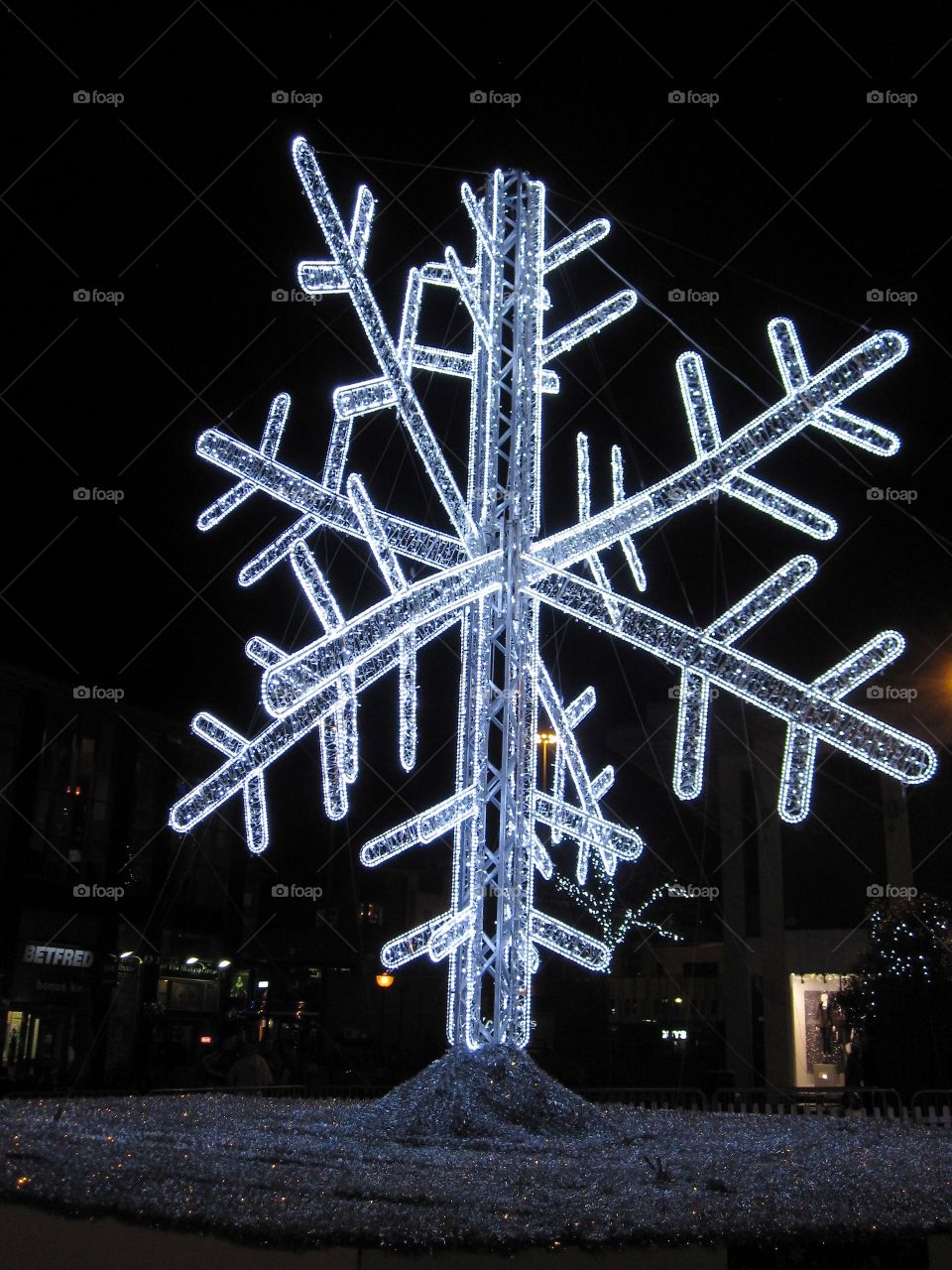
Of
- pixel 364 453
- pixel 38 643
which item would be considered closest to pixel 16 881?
pixel 38 643

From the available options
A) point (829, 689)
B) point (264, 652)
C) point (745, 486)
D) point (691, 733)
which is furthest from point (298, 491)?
point (829, 689)

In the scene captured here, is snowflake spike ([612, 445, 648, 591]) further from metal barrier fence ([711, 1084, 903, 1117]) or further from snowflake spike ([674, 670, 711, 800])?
metal barrier fence ([711, 1084, 903, 1117])

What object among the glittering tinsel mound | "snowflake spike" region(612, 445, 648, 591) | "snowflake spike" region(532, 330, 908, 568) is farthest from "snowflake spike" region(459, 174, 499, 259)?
the glittering tinsel mound

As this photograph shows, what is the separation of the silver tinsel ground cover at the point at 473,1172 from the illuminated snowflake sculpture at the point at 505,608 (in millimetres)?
554

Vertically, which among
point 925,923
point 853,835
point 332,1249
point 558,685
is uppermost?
point 558,685

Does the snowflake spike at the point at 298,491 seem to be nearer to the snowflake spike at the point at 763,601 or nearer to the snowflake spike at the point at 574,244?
the snowflake spike at the point at 763,601

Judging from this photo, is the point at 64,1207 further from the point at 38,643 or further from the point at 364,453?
the point at 38,643

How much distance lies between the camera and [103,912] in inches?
925

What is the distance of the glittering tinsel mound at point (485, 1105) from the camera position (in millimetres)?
6686

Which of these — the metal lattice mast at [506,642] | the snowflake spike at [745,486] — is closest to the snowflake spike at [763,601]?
the snowflake spike at [745,486]

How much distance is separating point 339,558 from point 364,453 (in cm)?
344

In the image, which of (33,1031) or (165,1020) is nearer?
(33,1031)

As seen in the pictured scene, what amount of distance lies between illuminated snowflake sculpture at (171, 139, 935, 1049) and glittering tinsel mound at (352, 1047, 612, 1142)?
0.22 meters

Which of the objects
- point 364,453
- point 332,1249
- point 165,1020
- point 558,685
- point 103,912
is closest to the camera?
point 332,1249
